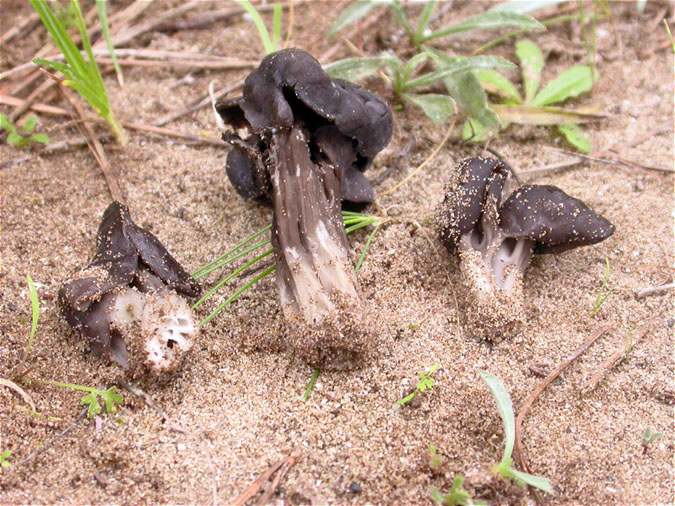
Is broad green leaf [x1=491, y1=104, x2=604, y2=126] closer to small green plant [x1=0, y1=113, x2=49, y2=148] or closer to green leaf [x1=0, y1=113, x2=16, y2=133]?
small green plant [x1=0, y1=113, x2=49, y2=148]

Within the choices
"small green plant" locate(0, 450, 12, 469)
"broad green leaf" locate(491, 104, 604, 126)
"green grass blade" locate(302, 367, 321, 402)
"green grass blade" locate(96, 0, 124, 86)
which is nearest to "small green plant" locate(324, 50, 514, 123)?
"broad green leaf" locate(491, 104, 604, 126)

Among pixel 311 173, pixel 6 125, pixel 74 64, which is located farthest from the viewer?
pixel 6 125

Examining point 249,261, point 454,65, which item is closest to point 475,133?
point 454,65

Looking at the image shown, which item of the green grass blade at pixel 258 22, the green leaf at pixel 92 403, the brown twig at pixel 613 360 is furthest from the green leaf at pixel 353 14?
the green leaf at pixel 92 403

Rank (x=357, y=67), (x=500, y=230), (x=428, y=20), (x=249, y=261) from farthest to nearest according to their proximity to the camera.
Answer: (x=428, y=20), (x=357, y=67), (x=249, y=261), (x=500, y=230)

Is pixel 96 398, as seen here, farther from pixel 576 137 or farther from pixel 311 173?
pixel 576 137

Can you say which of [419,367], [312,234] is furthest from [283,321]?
[419,367]
